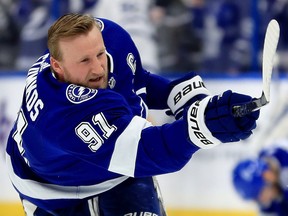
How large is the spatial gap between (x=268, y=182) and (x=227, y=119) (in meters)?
1.44

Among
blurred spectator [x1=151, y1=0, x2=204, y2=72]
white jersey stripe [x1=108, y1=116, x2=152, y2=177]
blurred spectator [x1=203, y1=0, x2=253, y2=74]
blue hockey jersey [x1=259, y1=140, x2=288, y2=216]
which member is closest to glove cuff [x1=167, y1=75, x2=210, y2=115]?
white jersey stripe [x1=108, y1=116, x2=152, y2=177]

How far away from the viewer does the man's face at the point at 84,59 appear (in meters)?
2.57

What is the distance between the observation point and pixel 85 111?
2.46 metres

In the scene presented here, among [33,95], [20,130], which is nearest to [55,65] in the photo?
[33,95]

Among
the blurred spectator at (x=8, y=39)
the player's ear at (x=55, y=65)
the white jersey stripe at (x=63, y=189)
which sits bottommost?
the blurred spectator at (x=8, y=39)

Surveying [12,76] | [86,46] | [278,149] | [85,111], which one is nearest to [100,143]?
[85,111]

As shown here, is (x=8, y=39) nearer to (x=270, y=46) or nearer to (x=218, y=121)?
(x=218, y=121)

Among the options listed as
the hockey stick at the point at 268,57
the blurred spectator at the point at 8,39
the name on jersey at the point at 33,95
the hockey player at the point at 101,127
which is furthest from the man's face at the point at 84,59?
the blurred spectator at the point at 8,39

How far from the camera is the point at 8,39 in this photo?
20.1 ft

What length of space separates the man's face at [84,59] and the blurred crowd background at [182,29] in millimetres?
2903

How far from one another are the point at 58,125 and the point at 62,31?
301 mm

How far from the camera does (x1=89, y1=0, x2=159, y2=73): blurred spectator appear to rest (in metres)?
5.64

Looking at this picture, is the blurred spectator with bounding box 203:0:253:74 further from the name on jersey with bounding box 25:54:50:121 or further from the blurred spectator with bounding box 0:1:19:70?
the name on jersey with bounding box 25:54:50:121

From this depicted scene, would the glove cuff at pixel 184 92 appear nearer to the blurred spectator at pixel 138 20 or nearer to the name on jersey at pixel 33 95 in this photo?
the name on jersey at pixel 33 95
